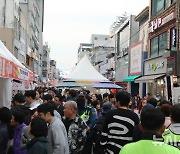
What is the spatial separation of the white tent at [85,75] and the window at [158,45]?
1067 cm

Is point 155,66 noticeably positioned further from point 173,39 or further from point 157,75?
point 173,39

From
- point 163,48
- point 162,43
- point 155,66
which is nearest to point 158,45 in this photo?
point 162,43

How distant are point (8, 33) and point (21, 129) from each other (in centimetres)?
2930

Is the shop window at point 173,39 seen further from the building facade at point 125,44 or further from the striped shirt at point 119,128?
the striped shirt at point 119,128

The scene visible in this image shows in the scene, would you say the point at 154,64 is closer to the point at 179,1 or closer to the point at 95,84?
the point at 179,1

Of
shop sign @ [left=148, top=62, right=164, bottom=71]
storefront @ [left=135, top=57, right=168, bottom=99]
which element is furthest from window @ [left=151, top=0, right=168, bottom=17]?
shop sign @ [left=148, top=62, right=164, bottom=71]

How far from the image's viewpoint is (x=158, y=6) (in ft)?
106

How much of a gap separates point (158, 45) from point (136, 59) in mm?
8162

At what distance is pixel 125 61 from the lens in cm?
4884

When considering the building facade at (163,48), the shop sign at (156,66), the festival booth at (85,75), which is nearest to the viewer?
the festival booth at (85,75)

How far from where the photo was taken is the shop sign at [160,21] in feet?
89.7

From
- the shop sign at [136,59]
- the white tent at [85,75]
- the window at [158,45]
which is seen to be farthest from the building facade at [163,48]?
the white tent at [85,75]

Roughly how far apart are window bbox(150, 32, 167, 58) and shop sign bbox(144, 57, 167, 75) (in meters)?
0.65

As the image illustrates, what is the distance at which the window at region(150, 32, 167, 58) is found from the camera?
98.0 feet
